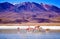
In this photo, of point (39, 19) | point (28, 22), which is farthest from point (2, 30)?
point (39, 19)

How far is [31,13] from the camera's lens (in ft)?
9.48

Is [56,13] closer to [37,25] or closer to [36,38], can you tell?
[37,25]

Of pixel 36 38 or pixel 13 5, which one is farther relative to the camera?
pixel 13 5

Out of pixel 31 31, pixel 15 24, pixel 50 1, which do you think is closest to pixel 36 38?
pixel 31 31

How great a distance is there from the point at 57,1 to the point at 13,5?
34.6 inches

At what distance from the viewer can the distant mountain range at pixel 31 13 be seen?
9.44 ft

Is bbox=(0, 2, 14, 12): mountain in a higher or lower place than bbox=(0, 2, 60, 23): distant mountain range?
higher

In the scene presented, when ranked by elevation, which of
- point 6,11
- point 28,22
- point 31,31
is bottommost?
point 31,31

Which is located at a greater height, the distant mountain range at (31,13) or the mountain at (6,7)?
the mountain at (6,7)

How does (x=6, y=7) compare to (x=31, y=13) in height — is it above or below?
above

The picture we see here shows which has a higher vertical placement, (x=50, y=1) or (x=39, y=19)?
(x=50, y=1)

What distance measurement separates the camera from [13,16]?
292 cm

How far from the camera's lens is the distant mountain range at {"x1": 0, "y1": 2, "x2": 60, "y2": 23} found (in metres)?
2.88

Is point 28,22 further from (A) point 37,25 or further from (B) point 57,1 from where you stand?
(B) point 57,1
